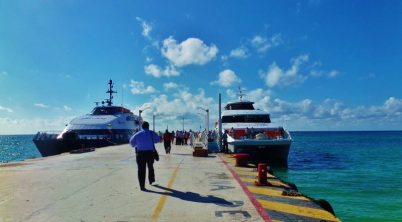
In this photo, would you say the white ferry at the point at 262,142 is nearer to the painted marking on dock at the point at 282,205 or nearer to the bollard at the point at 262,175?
the painted marking on dock at the point at 282,205

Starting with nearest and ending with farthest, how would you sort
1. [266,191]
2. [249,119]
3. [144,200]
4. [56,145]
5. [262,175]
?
[144,200] < [266,191] < [262,175] < [249,119] < [56,145]

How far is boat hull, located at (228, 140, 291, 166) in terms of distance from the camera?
27.4m

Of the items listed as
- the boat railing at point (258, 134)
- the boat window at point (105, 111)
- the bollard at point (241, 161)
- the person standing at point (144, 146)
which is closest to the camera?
the person standing at point (144, 146)

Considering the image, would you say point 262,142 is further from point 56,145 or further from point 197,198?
point 56,145

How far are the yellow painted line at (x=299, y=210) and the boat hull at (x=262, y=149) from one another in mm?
17996

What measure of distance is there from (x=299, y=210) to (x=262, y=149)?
767 inches

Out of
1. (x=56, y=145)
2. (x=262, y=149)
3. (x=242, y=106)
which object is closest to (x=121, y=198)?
(x=262, y=149)

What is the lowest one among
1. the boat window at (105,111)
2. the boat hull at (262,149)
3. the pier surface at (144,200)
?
the pier surface at (144,200)

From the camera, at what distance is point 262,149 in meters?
28.2

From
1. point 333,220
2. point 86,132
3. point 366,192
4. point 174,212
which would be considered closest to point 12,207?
point 174,212

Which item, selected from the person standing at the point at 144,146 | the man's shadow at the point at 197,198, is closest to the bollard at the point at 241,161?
the person standing at the point at 144,146

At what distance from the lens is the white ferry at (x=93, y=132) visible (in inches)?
1629

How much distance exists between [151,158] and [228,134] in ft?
59.3

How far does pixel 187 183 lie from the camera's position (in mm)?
12367
